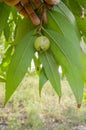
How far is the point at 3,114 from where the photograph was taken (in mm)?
3775

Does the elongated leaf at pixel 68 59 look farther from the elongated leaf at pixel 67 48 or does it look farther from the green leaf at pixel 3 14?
the green leaf at pixel 3 14

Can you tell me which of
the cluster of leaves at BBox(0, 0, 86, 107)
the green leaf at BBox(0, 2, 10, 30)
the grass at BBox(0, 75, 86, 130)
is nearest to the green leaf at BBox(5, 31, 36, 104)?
the cluster of leaves at BBox(0, 0, 86, 107)

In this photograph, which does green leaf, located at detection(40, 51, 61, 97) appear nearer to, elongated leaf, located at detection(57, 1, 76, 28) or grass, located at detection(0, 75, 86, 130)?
elongated leaf, located at detection(57, 1, 76, 28)

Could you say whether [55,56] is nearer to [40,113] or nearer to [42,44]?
[42,44]

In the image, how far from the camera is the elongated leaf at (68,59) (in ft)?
1.73

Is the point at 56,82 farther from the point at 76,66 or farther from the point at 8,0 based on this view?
the point at 8,0

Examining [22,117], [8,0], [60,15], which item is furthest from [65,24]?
[22,117]

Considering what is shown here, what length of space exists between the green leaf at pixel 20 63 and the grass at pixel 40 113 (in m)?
2.70

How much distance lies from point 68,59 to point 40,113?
11.2 ft

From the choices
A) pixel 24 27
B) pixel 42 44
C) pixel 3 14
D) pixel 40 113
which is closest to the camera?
pixel 42 44

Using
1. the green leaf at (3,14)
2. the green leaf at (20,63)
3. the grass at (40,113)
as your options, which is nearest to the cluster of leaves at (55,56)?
the green leaf at (20,63)

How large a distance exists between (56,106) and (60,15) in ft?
11.5

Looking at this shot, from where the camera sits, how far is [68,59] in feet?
1.75

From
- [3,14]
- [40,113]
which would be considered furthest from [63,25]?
[40,113]
